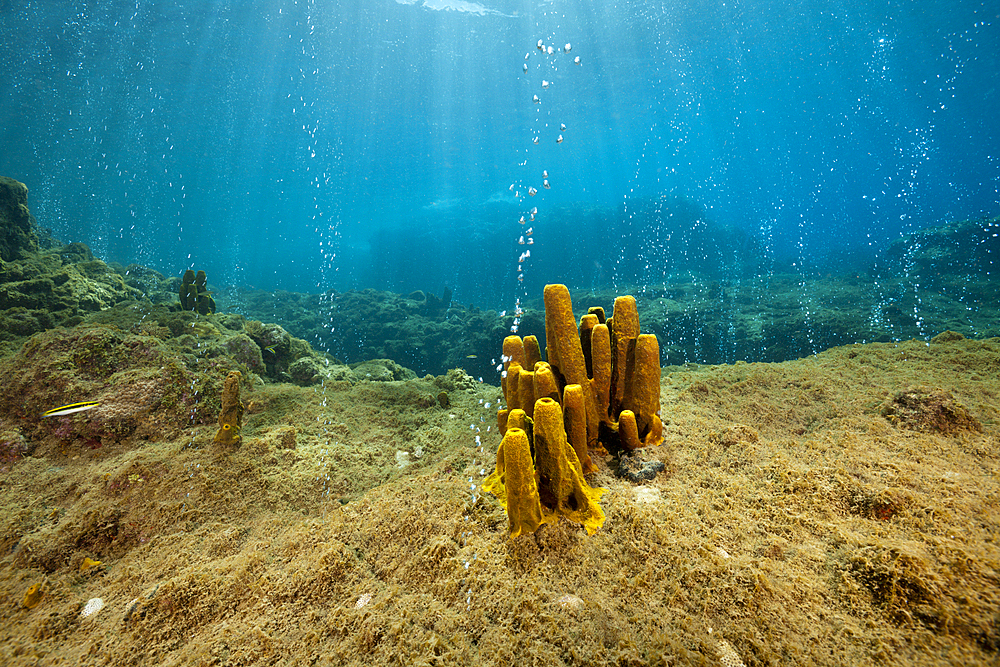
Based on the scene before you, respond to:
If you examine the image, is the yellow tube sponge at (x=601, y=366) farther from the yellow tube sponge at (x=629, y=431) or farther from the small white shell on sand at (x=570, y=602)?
the small white shell on sand at (x=570, y=602)

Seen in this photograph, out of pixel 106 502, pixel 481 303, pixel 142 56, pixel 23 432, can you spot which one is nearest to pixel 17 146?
pixel 142 56

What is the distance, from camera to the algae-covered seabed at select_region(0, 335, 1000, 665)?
6.49ft

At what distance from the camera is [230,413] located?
13.2 feet

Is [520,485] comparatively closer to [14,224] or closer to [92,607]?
[92,607]

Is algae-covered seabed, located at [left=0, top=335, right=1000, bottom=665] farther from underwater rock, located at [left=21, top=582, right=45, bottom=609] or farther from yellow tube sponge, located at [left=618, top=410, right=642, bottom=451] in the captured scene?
yellow tube sponge, located at [left=618, top=410, right=642, bottom=451]

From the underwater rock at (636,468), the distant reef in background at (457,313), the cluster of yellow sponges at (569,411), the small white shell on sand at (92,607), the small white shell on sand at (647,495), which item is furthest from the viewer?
the distant reef in background at (457,313)

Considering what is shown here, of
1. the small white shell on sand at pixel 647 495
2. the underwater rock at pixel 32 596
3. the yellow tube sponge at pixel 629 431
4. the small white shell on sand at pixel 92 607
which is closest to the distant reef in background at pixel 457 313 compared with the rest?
the underwater rock at pixel 32 596

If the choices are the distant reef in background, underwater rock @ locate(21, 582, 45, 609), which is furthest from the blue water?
underwater rock @ locate(21, 582, 45, 609)

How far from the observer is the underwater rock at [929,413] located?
3451 millimetres

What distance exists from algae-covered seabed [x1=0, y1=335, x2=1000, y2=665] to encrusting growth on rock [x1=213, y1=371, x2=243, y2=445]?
0.18m

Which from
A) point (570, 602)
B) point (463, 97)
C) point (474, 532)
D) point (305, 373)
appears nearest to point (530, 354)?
point (474, 532)

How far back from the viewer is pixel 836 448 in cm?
342

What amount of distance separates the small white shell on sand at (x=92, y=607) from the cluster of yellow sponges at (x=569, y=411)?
2.96m

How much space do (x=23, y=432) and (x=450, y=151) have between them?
216 feet
